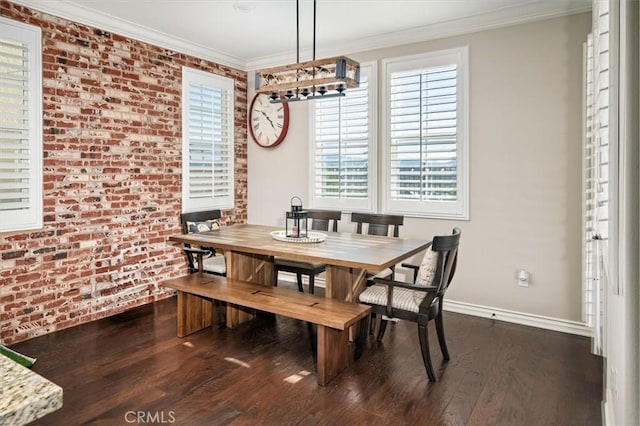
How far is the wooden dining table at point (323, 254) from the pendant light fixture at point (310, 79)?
119 cm

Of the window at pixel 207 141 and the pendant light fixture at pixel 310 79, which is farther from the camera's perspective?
the window at pixel 207 141

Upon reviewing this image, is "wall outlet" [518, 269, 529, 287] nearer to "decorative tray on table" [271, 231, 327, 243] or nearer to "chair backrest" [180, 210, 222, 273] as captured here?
"decorative tray on table" [271, 231, 327, 243]

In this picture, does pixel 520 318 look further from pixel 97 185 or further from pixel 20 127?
pixel 20 127

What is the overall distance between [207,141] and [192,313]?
92.4 inches

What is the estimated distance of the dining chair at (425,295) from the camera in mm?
2742

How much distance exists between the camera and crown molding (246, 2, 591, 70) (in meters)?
3.67

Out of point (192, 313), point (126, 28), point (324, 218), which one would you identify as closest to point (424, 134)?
point (324, 218)

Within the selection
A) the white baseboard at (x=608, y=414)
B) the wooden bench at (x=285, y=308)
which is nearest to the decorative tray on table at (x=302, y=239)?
the wooden bench at (x=285, y=308)

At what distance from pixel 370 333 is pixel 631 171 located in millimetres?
2754

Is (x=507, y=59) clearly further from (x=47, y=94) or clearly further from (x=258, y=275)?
(x=47, y=94)

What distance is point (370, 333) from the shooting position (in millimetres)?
3672

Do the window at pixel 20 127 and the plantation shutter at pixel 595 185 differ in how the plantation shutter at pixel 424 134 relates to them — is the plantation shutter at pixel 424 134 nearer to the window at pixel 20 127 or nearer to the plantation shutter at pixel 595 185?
the plantation shutter at pixel 595 185

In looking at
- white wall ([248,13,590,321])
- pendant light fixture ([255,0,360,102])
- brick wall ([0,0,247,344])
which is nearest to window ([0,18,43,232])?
brick wall ([0,0,247,344])

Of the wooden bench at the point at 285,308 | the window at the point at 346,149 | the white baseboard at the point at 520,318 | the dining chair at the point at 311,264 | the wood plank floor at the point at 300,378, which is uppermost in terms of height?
the window at the point at 346,149
